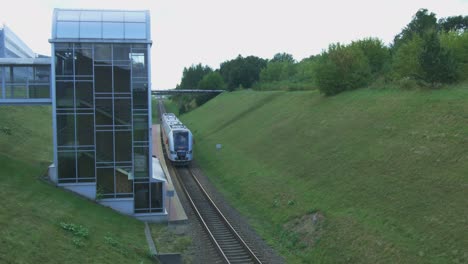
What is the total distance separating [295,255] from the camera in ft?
63.2

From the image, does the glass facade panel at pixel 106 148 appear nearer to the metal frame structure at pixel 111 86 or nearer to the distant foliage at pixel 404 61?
A: the metal frame structure at pixel 111 86

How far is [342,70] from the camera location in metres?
42.8

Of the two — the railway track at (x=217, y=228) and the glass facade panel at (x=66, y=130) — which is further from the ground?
the glass facade panel at (x=66, y=130)

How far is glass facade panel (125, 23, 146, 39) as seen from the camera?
79.5ft

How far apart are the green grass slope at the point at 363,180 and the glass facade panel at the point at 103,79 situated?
33.5ft

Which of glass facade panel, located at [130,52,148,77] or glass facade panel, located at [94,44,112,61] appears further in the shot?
glass facade panel, located at [130,52,148,77]

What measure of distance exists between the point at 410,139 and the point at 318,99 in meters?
19.4

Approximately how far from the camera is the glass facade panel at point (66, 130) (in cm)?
2402

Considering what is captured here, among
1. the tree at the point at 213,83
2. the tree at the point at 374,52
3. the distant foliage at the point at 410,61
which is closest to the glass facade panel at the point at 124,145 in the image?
the distant foliage at the point at 410,61

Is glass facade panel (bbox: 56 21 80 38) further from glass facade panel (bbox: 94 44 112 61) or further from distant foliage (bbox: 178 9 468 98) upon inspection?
distant foliage (bbox: 178 9 468 98)

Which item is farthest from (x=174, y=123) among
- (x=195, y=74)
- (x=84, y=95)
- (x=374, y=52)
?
(x=195, y=74)

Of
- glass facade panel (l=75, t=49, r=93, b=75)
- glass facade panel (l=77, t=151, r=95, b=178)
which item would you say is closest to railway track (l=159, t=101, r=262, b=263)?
glass facade panel (l=77, t=151, r=95, b=178)

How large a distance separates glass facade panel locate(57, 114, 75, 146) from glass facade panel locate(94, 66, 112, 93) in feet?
6.80

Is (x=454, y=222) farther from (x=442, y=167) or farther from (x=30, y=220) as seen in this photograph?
(x=30, y=220)
